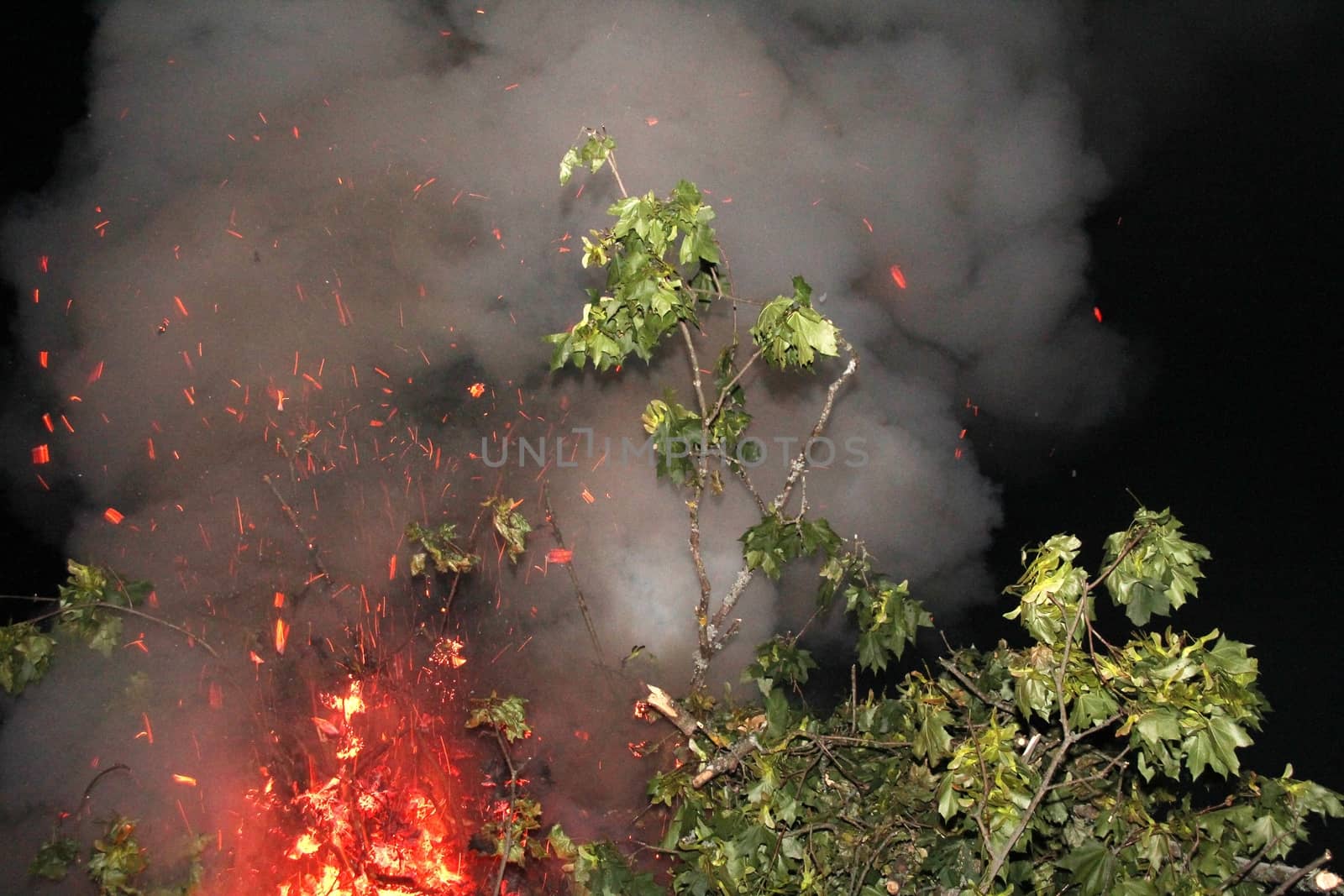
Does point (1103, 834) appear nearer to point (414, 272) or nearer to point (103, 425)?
point (414, 272)

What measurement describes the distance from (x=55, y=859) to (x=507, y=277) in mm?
3420

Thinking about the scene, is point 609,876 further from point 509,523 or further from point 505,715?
point 509,523

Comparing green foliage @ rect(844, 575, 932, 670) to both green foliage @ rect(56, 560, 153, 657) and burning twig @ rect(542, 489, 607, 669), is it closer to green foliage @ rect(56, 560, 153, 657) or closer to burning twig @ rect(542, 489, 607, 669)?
burning twig @ rect(542, 489, 607, 669)

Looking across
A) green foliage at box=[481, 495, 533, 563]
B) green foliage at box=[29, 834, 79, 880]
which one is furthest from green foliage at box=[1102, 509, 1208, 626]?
green foliage at box=[29, 834, 79, 880]

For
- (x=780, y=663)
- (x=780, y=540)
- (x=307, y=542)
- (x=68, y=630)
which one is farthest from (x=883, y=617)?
(x=307, y=542)

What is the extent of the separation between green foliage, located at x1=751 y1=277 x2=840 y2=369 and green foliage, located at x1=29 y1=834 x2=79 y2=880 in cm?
293

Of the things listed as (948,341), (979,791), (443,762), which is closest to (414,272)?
(443,762)

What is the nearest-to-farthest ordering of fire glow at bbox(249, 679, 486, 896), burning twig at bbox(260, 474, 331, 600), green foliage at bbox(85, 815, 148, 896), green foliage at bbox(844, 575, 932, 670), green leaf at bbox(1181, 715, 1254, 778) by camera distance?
1. green leaf at bbox(1181, 715, 1254, 778)
2. green foliage at bbox(844, 575, 932, 670)
3. green foliage at bbox(85, 815, 148, 896)
4. fire glow at bbox(249, 679, 486, 896)
5. burning twig at bbox(260, 474, 331, 600)

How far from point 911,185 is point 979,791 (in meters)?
3.99

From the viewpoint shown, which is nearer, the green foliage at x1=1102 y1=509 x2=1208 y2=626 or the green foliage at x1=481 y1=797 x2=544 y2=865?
the green foliage at x1=1102 y1=509 x2=1208 y2=626

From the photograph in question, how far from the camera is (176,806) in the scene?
3.64 meters

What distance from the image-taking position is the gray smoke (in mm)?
4551

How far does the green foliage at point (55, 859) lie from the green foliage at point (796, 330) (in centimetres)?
293

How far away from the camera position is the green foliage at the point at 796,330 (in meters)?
2.06
